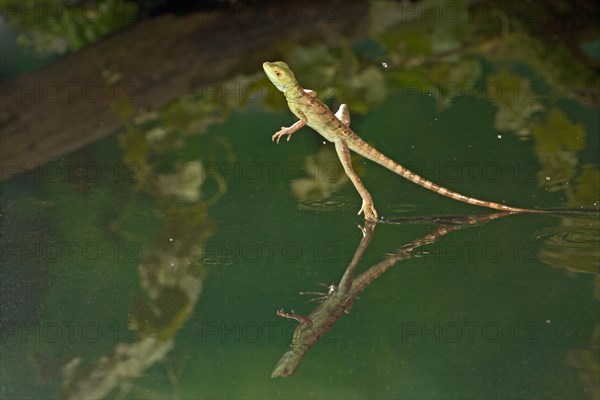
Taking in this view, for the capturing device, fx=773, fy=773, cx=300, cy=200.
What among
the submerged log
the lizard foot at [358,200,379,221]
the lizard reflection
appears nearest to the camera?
the lizard reflection

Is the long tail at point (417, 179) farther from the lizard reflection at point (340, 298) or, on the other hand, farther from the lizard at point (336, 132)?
the lizard reflection at point (340, 298)

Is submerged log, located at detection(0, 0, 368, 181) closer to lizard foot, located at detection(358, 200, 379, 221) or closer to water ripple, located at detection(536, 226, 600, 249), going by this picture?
lizard foot, located at detection(358, 200, 379, 221)

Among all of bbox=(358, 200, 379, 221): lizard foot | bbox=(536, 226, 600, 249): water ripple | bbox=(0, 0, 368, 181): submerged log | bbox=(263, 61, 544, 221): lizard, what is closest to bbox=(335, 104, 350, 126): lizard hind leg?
bbox=(263, 61, 544, 221): lizard

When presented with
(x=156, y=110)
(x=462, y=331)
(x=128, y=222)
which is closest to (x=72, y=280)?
(x=128, y=222)

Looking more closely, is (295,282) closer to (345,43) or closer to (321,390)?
(321,390)

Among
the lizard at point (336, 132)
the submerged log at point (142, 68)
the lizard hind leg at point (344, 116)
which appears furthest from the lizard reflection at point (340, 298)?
the submerged log at point (142, 68)

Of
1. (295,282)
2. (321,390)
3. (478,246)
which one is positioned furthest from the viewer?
(478,246)

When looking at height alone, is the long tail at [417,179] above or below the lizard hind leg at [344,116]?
below
